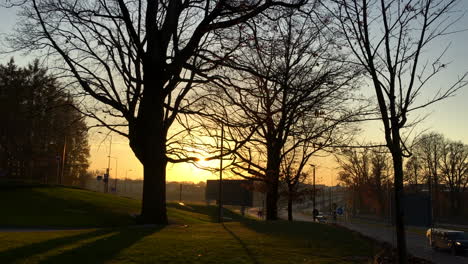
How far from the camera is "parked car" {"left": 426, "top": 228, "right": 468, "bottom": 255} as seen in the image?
80.3ft

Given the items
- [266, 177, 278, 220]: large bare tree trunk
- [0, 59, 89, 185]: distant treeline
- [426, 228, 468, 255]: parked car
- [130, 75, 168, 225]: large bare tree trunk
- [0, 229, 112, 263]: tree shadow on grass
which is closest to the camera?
[0, 229, 112, 263]: tree shadow on grass

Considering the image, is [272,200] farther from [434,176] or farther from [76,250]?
[434,176]

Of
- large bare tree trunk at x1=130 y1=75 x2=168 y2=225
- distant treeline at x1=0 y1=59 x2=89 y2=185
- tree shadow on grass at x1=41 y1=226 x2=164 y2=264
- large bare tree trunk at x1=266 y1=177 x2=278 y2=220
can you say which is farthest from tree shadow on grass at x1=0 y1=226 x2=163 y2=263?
distant treeline at x1=0 y1=59 x2=89 y2=185

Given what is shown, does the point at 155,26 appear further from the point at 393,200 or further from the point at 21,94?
the point at 21,94

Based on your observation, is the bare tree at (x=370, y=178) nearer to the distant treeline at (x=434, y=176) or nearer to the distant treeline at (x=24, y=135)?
the distant treeline at (x=434, y=176)

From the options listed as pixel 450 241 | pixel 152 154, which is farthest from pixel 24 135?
pixel 450 241

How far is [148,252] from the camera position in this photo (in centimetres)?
1015

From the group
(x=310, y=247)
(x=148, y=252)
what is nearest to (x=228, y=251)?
(x=148, y=252)

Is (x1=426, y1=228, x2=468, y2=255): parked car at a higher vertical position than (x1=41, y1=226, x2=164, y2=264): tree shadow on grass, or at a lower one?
lower

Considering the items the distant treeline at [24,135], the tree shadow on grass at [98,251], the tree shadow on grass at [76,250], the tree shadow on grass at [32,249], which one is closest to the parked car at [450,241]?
the tree shadow on grass at [98,251]

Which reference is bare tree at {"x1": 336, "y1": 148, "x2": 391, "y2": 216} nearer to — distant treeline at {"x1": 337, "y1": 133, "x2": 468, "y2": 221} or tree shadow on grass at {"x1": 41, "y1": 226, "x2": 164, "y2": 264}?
distant treeline at {"x1": 337, "y1": 133, "x2": 468, "y2": 221}

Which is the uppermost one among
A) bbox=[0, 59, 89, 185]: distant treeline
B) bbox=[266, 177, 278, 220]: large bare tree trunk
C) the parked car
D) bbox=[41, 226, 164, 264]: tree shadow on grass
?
bbox=[0, 59, 89, 185]: distant treeline

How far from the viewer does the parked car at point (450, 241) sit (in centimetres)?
2448

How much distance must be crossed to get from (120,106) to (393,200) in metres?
13.7
